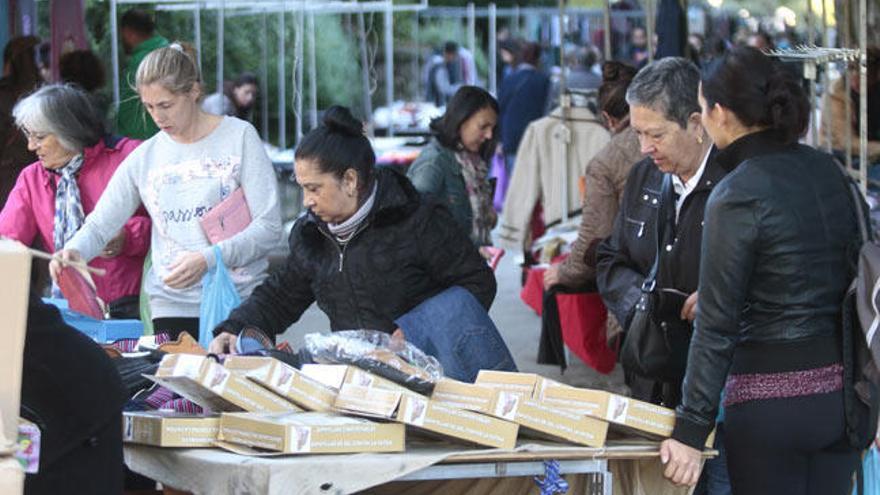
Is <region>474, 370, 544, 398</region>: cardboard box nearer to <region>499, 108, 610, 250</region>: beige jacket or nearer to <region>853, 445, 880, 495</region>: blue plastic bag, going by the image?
<region>853, 445, 880, 495</region>: blue plastic bag

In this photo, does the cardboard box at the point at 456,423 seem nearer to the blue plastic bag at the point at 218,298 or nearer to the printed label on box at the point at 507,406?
the printed label on box at the point at 507,406

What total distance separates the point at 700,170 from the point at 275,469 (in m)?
1.57

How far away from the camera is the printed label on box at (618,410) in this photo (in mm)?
3838

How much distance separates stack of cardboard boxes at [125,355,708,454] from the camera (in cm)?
368

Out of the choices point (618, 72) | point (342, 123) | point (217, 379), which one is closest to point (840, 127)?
point (618, 72)

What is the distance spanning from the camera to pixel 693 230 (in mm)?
4418

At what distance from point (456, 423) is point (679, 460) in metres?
0.53

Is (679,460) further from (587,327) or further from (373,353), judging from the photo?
(587,327)

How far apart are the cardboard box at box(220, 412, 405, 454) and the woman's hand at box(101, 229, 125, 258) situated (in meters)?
2.10

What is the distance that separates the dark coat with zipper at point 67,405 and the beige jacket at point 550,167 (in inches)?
223

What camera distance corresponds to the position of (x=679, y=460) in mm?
3828

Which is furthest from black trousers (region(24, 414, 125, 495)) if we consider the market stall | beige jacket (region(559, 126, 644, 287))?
beige jacket (region(559, 126, 644, 287))

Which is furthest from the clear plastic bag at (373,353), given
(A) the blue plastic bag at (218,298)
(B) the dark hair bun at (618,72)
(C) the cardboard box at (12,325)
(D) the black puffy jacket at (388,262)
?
(B) the dark hair bun at (618,72)

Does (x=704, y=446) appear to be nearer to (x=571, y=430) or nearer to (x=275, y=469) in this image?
(x=571, y=430)
